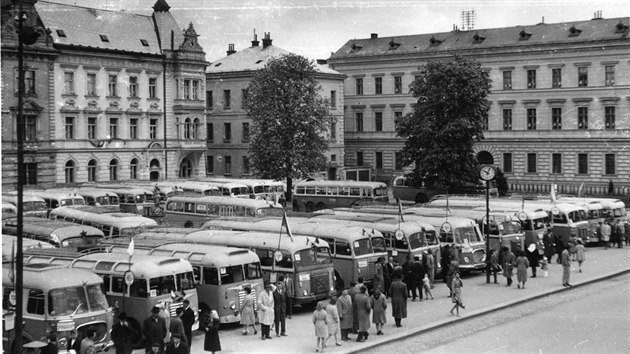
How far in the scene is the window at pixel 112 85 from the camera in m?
58.8

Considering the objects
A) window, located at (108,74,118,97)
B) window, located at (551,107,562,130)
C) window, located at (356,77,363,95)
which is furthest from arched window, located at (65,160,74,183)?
window, located at (551,107,562,130)

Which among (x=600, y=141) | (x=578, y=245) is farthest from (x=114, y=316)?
(x=600, y=141)

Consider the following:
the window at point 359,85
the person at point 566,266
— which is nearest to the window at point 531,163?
the window at point 359,85

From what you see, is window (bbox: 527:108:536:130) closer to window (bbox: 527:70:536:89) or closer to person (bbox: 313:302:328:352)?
window (bbox: 527:70:536:89)

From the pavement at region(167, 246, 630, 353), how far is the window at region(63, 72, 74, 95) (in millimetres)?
36571

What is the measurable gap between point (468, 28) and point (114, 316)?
216ft

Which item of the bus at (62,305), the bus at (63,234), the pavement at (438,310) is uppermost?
the bus at (63,234)

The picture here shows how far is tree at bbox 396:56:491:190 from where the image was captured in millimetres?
51906

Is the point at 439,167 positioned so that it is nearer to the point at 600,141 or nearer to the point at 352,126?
the point at 600,141

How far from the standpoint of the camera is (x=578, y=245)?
2975cm

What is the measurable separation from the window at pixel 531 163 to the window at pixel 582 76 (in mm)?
7228

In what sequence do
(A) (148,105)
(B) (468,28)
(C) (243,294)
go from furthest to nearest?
1. (B) (468,28)
2. (A) (148,105)
3. (C) (243,294)

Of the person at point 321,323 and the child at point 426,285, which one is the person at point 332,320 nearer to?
the person at point 321,323

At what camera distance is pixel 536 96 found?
220ft
